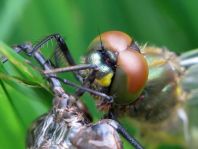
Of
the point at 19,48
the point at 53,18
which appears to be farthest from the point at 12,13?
the point at 19,48

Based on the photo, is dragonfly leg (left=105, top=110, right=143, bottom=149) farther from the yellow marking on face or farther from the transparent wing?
the transparent wing

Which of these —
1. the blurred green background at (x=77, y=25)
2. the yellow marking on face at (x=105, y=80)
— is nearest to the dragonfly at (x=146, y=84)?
the yellow marking on face at (x=105, y=80)

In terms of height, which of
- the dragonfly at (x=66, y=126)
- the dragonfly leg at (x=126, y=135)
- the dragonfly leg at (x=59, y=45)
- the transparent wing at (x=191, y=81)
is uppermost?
the dragonfly leg at (x=59, y=45)

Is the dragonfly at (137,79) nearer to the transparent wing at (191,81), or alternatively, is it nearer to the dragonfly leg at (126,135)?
the transparent wing at (191,81)

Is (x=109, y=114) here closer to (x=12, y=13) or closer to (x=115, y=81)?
(x=115, y=81)

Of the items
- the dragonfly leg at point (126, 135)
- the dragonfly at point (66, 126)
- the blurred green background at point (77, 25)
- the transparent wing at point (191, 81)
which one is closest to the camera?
the dragonfly at point (66, 126)

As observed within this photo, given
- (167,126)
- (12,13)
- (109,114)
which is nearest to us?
(109,114)

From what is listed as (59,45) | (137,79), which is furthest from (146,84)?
(59,45)

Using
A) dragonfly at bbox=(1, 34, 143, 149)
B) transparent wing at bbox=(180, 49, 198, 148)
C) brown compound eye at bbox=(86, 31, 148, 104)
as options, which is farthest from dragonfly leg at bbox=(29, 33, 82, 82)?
transparent wing at bbox=(180, 49, 198, 148)
